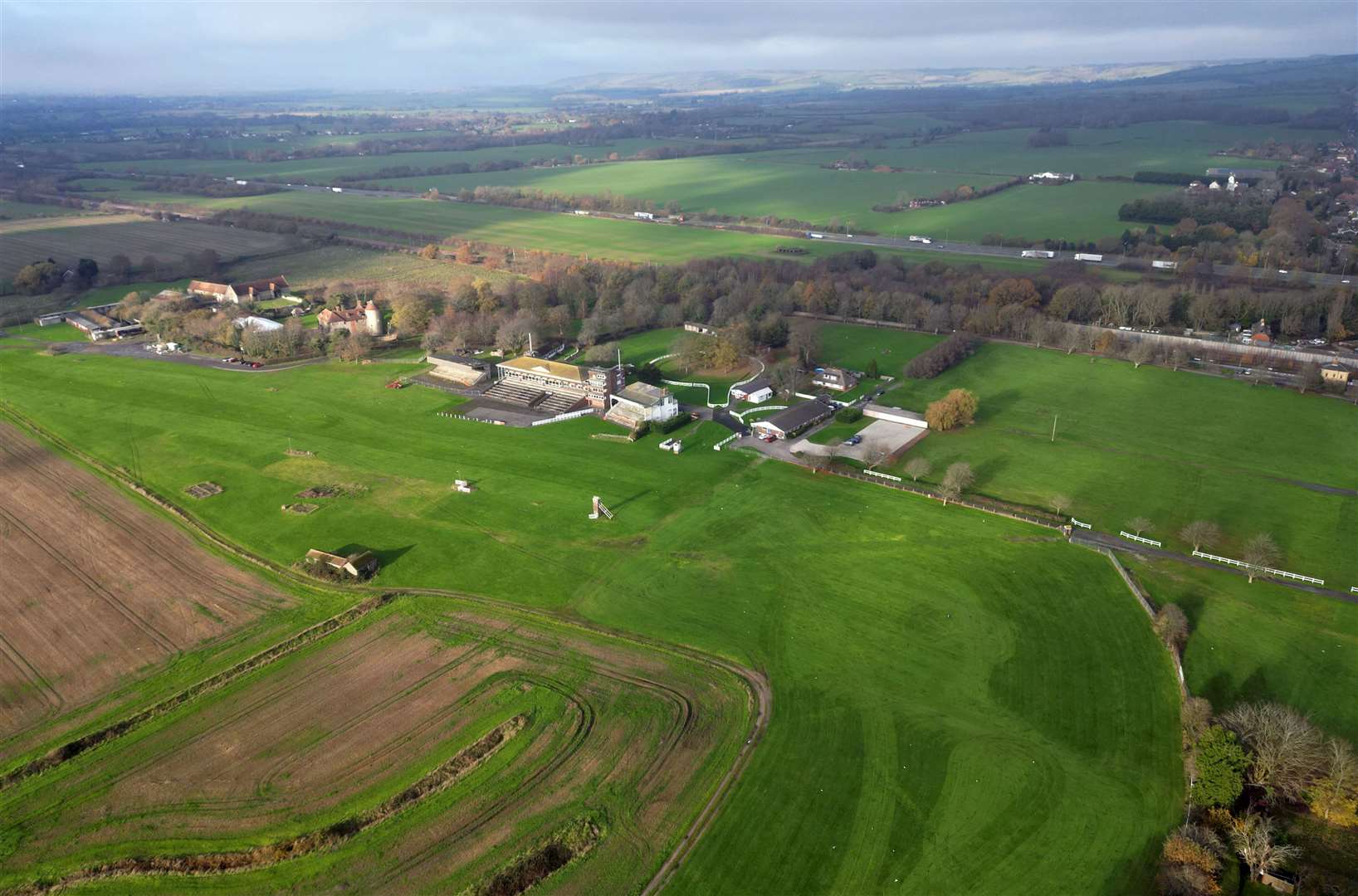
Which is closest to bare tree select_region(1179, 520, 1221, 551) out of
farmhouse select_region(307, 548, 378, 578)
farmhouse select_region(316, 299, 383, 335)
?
farmhouse select_region(307, 548, 378, 578)

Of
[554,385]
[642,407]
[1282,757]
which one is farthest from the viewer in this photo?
[554,385]

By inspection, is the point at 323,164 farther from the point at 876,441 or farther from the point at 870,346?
the point at 876,441

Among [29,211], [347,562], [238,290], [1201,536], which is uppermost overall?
[29,211]

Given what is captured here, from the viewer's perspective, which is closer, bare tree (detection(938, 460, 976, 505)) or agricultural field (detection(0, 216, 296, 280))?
bare tree (detection(938, 460, 976, 505))

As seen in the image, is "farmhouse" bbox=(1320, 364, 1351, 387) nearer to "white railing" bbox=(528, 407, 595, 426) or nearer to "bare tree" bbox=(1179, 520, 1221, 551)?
"bare tree" bbox=(1179, 520, 1221, 551)

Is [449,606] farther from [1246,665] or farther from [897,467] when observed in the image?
[1246,665]

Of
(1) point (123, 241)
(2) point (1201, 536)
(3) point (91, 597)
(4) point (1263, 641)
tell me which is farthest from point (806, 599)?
(1) point (123, 241)
